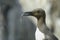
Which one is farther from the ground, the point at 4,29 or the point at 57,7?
the point at 57,7

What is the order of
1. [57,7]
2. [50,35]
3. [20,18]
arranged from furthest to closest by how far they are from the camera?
[20,18] < [57,7] < [50,35]

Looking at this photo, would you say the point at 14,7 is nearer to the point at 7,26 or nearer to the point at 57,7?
the point at 7,26

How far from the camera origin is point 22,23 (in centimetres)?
181

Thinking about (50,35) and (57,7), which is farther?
(57,7)

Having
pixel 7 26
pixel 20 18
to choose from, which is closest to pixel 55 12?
pixel 20 18

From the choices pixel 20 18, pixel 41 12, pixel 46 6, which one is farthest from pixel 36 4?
pixel 41 12

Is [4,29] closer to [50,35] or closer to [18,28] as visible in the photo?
[18,28]

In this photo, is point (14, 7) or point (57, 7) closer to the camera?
point (57, 7)

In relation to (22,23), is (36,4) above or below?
above

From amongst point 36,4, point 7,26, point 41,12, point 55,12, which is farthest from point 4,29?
point 41,12

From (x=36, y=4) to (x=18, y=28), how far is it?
0.30 meters

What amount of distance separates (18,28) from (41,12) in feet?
2.52

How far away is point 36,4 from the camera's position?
168 cm

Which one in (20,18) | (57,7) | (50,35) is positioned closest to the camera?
(50,35)
